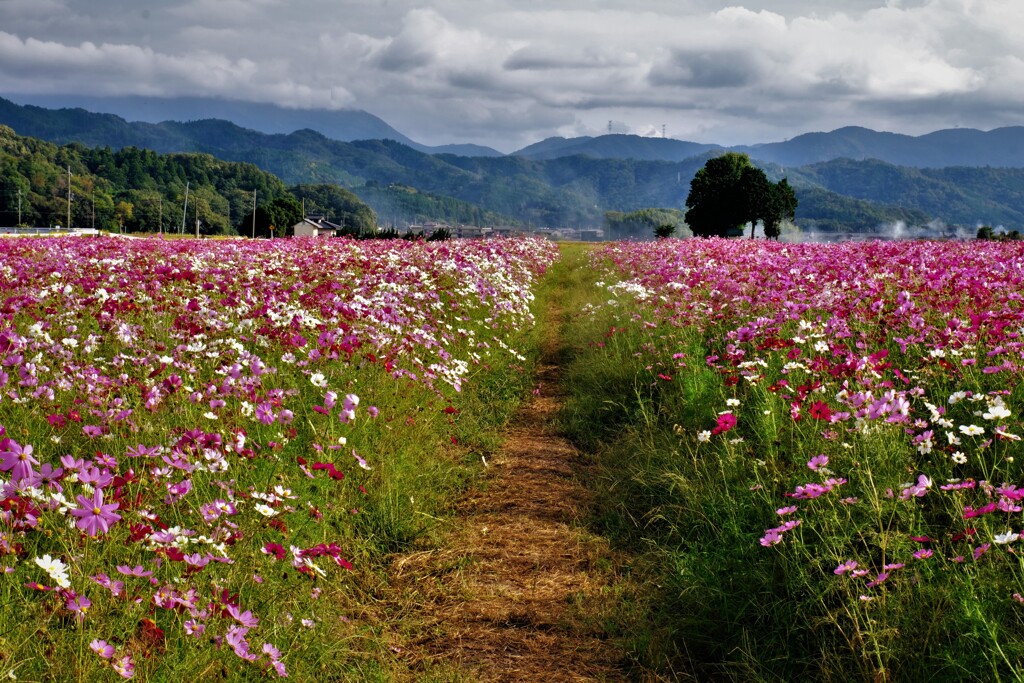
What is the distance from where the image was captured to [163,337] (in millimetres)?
6711

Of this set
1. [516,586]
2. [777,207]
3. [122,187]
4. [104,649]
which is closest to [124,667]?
[104,649]

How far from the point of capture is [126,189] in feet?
531

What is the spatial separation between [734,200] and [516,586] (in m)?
70.5

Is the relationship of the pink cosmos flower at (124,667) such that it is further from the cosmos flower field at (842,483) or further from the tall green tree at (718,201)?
the tall green tree at (718,201)

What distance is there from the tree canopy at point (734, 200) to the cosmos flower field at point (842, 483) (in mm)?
64568

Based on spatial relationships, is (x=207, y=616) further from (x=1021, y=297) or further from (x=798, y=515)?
(x=1021, y=297)

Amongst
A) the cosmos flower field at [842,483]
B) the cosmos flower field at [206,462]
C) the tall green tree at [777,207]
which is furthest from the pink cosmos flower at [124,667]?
the tall green tree at [777,207]

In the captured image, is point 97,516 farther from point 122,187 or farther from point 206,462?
point 122,187

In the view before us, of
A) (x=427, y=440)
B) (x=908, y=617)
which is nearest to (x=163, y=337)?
(x=427, y=440)

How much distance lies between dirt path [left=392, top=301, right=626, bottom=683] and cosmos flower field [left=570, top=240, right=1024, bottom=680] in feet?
1.34

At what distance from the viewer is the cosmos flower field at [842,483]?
3.17m

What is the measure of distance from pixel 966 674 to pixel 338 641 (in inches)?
100

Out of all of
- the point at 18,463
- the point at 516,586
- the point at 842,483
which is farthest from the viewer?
the point at 516,586

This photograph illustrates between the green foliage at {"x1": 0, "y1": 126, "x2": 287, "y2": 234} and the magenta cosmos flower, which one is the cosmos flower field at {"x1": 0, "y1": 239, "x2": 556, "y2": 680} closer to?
the magenta cosmos flower
